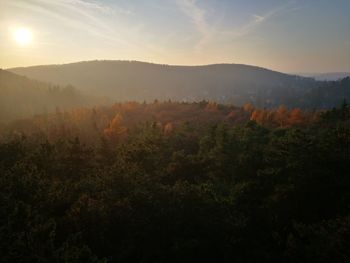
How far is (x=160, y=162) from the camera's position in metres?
43.1

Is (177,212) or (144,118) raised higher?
(177,212)

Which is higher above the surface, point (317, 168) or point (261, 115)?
point (317, 168)

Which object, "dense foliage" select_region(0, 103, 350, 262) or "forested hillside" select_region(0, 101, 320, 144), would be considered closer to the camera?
"dense foliage" select_region(0, 103, 350, 262)

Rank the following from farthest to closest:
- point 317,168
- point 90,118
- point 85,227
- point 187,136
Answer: point 90,118, point 187,136, point 317,168, point 85,227

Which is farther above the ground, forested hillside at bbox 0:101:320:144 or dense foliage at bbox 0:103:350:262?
dense foliage at bbox 0:103:350:262

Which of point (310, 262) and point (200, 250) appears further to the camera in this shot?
point (200, 250)

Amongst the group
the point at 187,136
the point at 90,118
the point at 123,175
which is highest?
the point at 123,175

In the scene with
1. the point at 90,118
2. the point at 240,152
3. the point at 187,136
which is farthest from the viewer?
the point at 90,118

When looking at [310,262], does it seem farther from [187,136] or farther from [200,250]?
[187,136]

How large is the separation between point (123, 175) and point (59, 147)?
1898 cm

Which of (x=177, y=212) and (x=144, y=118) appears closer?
(x=177, y=212)

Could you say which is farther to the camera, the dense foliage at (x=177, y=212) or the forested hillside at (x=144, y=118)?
the forested hillside at (x=144, y=118)

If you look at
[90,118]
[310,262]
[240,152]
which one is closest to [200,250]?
[310,262]

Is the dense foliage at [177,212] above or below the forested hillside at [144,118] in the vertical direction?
above
